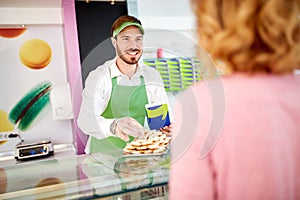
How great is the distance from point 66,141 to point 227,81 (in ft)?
8.17

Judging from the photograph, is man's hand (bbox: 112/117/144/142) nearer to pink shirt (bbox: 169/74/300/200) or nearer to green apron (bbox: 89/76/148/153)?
green apron (bbox: 89/76/148/153)

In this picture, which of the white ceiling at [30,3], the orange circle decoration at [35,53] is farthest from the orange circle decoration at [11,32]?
the white ceiling at [30,3]

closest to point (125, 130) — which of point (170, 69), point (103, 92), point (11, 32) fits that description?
point (103, 92)

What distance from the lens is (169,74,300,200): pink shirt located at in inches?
22.0

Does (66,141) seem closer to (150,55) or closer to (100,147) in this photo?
(100,147)

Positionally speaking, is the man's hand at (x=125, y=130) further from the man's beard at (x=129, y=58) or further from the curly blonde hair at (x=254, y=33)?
the curly blonde hair at (x=254, y=33)

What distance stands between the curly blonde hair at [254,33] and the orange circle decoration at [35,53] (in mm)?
2413

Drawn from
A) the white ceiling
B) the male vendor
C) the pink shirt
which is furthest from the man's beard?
the pink shirt

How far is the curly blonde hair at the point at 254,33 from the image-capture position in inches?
21.1

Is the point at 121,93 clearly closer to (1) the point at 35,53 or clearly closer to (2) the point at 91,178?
(2) the point at 91,178

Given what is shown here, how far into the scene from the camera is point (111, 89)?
73.4 inches

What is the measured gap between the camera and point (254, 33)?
21.6 inches

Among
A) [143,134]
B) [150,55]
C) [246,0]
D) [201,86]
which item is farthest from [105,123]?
[246,0]

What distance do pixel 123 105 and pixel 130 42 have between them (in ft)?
1.55
